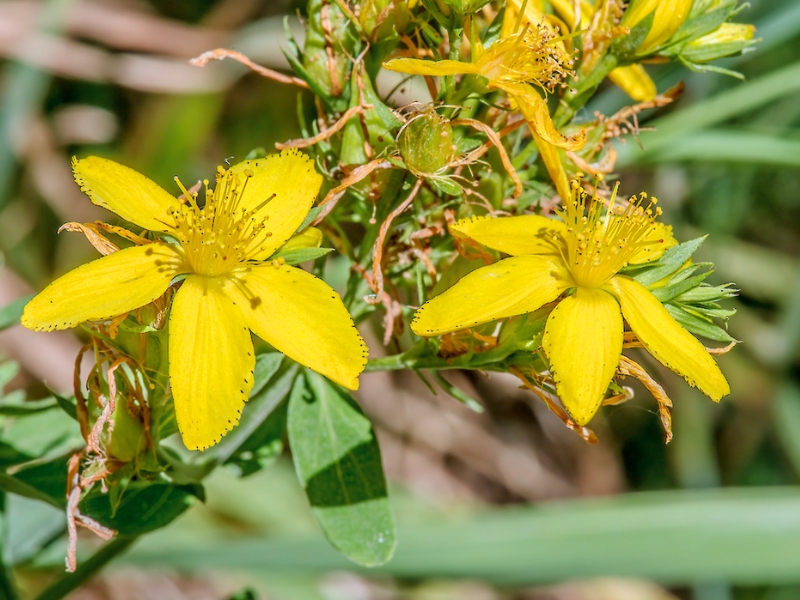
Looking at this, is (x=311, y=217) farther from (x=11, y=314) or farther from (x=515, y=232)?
(x=11, y=314)

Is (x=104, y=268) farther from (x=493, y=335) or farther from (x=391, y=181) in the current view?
(x=493, y=335)

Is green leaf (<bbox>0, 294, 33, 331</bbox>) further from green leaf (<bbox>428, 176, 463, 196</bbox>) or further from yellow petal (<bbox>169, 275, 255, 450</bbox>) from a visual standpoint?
green leaf (<bbox>428, 176, 463, 196</bbox>)

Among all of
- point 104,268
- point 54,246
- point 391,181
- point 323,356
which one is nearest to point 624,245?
point 391,181

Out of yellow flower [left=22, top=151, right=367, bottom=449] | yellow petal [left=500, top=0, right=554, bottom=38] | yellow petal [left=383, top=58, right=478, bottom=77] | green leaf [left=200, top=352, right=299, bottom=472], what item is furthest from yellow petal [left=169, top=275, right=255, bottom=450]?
yellow petal [left=500, top=0, right=554, bottom=38]

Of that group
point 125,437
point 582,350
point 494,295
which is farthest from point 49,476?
point 582,350

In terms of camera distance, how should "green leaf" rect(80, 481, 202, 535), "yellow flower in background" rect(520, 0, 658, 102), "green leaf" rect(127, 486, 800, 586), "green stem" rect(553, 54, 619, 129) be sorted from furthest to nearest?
1. "green leaf" rect(127, 486, 800, 586)
2. "green stem" rect(553, 54, 619, 129)
3. "yellow flower in background" rect(520, 0, 658, 102)
4. "green leaf" rect(80, 481, 202, 535)

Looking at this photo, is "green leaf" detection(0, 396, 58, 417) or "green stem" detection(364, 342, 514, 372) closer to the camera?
"green stem" detection(364, 342, 514, 372)
